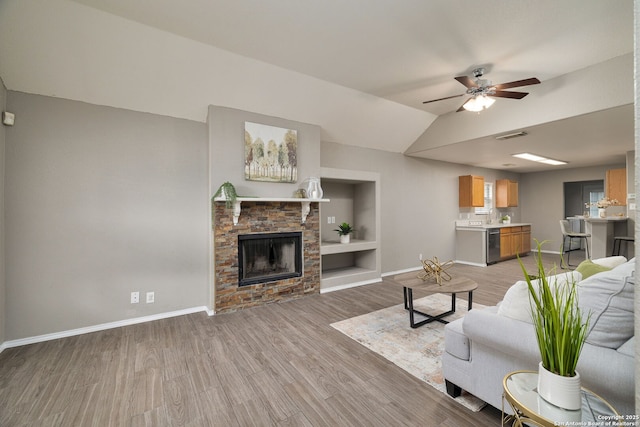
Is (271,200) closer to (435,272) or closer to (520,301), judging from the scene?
(435,272)

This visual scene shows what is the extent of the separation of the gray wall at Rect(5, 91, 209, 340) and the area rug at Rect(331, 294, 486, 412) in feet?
7.28

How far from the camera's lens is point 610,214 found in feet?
22.1

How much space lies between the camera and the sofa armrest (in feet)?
4.71

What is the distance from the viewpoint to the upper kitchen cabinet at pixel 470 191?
6880mm

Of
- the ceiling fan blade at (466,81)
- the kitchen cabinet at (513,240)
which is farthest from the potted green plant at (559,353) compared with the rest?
the kitchen cabinet at (513,240)

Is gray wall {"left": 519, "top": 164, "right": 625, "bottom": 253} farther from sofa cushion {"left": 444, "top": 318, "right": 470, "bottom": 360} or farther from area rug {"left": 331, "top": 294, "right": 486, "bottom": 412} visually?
sofa cushion {"left": 444, "top": 318, "right": 470, "bottom": 360}

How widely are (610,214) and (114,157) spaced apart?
33.9 feet

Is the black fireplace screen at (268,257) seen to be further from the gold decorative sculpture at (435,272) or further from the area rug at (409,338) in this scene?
the gold decorative sculpture at (435,272)

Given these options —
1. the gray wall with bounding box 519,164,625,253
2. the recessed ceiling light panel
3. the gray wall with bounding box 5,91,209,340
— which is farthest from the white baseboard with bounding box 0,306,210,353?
the gray wall with bounding box 519,164,625,253

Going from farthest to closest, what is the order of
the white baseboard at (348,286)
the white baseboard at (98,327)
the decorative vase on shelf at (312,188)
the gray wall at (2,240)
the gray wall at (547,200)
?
1. the gray wall at (547,200)
2. the white baseboard at (348,286)
3. the decorative vase on shelf at (312,188)
4. the white baseboard at (98,327)
5. the gray wall at (2,240)

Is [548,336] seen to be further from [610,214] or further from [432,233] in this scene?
[610,214]

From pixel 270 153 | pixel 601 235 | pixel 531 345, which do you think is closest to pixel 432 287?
pixel 531 345

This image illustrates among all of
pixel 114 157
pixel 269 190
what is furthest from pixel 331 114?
pixel 114 157

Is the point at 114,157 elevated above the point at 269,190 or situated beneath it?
elevated above
